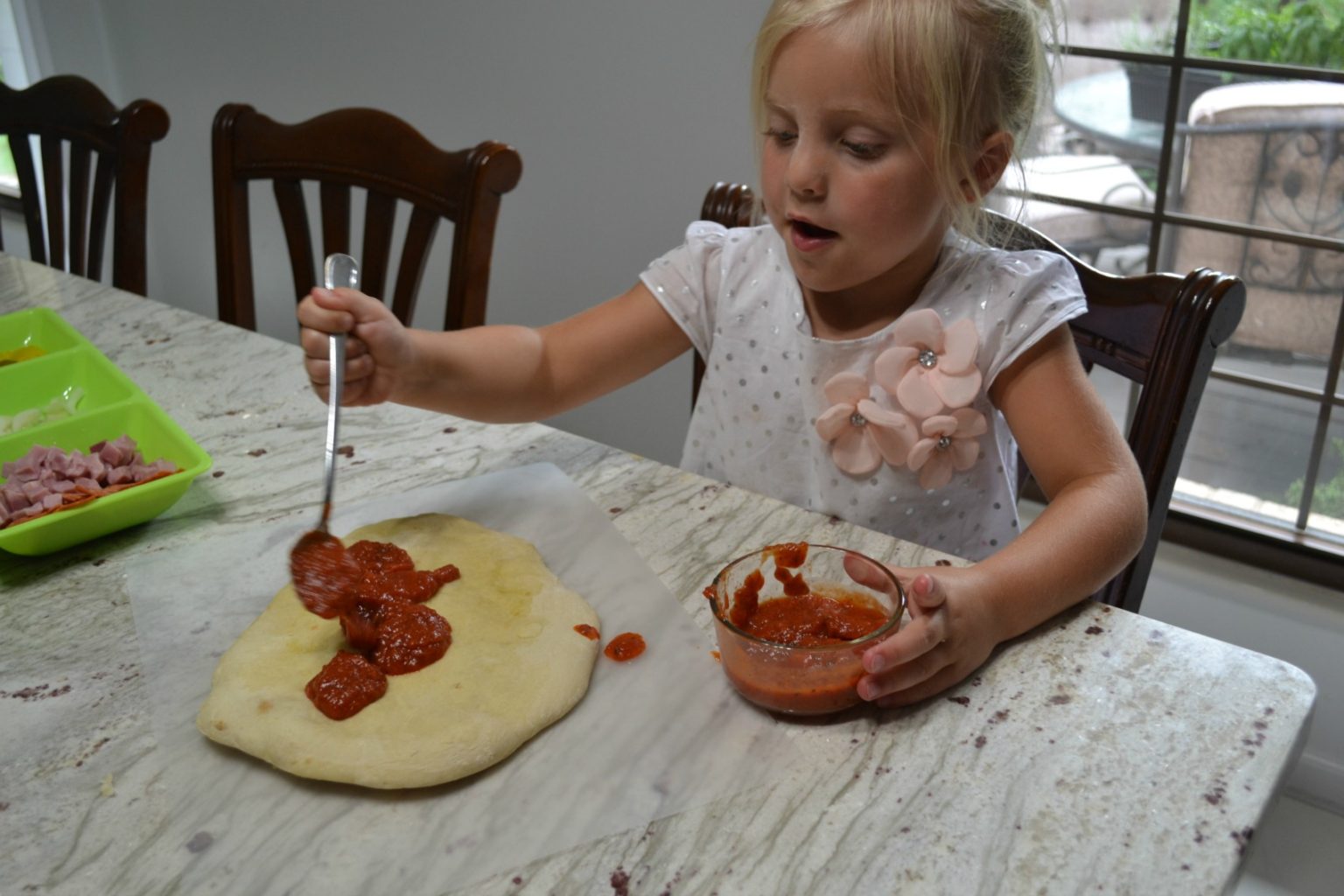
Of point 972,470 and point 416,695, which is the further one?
point 972,470

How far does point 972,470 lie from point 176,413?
0.85 m

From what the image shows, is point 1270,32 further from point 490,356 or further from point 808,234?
point 490,356

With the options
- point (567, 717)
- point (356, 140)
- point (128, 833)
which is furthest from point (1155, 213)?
point (128, 833)

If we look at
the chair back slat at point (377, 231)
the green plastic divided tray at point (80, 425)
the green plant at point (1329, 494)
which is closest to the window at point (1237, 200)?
the green plant at point (1329, 494)

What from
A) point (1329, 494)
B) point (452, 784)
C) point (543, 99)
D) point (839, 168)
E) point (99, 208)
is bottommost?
point (1329, 494)

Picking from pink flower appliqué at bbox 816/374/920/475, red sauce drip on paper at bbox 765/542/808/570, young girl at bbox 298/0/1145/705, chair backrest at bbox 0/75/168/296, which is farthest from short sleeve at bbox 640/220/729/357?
chair backrest at bbox 0/75/168/296

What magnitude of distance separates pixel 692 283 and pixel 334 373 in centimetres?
44

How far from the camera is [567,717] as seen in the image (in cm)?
81

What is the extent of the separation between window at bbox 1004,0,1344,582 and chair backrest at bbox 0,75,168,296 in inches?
54.7

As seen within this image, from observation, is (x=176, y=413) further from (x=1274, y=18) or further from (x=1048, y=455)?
(x=1274, y=18)

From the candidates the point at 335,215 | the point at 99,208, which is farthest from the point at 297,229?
the point at 99,208

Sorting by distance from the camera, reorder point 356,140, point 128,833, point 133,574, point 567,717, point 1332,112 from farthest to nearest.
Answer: point 1332,112
point 356,140
point 133,574
point 567,717
point 128,833

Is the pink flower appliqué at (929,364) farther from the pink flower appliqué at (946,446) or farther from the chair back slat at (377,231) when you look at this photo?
the chair back slat at (377,231)

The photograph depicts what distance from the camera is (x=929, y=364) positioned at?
1.11 metres
